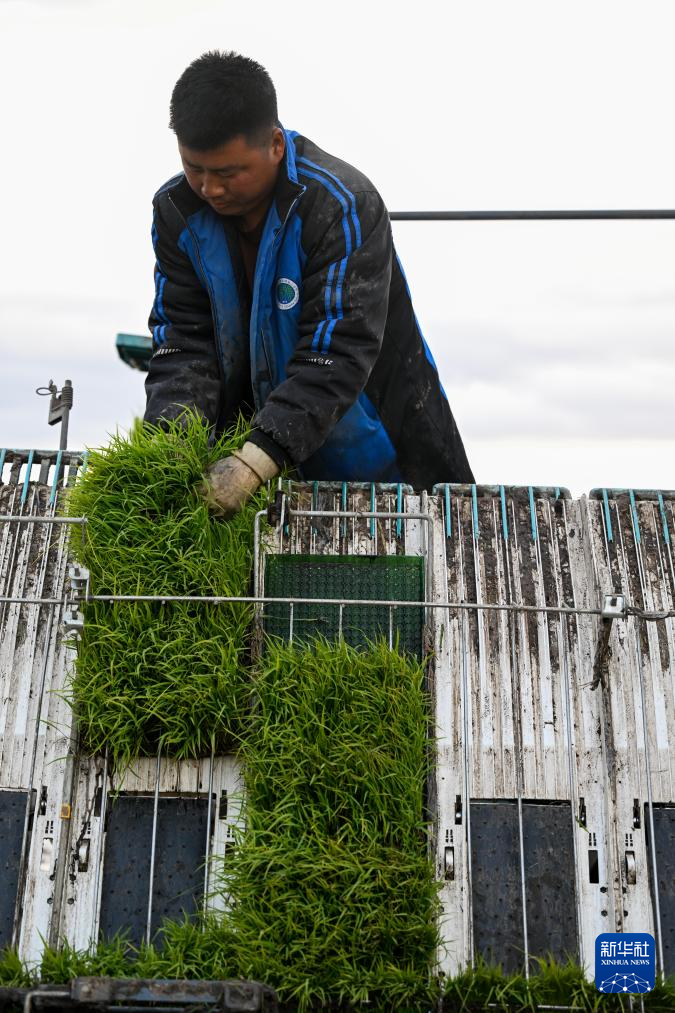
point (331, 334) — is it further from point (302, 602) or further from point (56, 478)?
point (56, 478)

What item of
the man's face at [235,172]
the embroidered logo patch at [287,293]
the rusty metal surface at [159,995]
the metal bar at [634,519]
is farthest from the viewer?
the metal bar at [634,519]

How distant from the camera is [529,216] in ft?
19.4

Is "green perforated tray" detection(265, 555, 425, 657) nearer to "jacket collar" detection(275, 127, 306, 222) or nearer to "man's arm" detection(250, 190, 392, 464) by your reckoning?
"man's arm" detection(250, 190, 392, 464)

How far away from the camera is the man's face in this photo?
3.91 meters

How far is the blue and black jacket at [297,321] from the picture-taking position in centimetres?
406

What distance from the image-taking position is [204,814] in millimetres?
3689

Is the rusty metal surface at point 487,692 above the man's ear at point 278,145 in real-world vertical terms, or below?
below

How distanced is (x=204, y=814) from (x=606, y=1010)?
4.71 ft

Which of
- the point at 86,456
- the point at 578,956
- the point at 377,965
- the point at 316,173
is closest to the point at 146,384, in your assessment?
the point at 86,456

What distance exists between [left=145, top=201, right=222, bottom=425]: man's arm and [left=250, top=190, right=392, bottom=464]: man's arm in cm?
48

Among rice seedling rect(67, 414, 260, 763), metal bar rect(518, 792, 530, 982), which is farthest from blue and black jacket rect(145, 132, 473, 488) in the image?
metal bar rect(518, 792, 530, 982)

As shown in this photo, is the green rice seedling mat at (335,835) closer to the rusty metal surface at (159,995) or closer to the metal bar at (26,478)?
the rusty metal surface at (159,995)

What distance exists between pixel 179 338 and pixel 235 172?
0.80 m

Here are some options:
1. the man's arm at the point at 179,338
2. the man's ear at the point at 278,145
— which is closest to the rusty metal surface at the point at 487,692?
the man's arm at the point at 179,338
